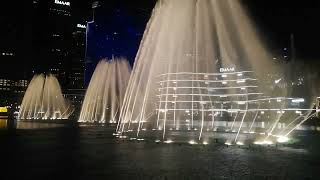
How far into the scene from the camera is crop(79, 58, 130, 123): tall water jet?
214 ft

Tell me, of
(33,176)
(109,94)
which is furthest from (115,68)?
(33,176)

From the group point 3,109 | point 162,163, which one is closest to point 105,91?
point 3,109

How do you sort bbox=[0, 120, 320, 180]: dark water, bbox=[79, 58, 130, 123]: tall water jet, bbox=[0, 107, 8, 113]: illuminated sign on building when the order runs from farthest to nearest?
1. bbox=[0, 107, 8, 113]: illuminated sign on building
2. bbox=[79, 58, 130, 123]: tall water jet
3. bbox=[0, 120, 320, 180]: dark water

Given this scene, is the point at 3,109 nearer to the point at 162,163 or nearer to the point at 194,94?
the point at 194,94

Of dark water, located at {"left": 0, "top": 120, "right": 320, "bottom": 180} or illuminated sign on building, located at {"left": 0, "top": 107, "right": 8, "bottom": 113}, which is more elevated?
illuminated sign on building, located at {"left": 0, "top": 107, "right": 8, "bottom": 113}

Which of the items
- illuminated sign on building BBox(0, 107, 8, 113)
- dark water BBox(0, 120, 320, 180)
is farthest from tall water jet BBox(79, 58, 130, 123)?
dark water BBox(0, 120, 320, 180)

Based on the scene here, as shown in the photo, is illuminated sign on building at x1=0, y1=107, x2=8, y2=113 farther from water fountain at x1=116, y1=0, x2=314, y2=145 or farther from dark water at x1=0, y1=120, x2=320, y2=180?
dark water at x1=0, y1=120, x2=320, y2=180

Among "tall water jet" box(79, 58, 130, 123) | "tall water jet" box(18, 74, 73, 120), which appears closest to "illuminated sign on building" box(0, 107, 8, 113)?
"tall water jet" box(18, 74, 73, 120)

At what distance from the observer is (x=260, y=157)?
15.7 m

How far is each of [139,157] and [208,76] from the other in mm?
66444

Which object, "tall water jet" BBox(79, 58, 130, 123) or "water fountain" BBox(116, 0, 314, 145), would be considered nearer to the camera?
"water fountain" BBox(116, 0, 314, 145)

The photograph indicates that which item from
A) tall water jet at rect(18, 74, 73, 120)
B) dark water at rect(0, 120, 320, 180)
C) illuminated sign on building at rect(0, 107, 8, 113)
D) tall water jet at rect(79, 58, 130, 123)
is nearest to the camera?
dark water at rect(0, 120, 320, 180)

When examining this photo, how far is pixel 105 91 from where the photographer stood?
68125 millimetres

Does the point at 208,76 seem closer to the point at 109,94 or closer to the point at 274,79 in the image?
the point at 274,79
